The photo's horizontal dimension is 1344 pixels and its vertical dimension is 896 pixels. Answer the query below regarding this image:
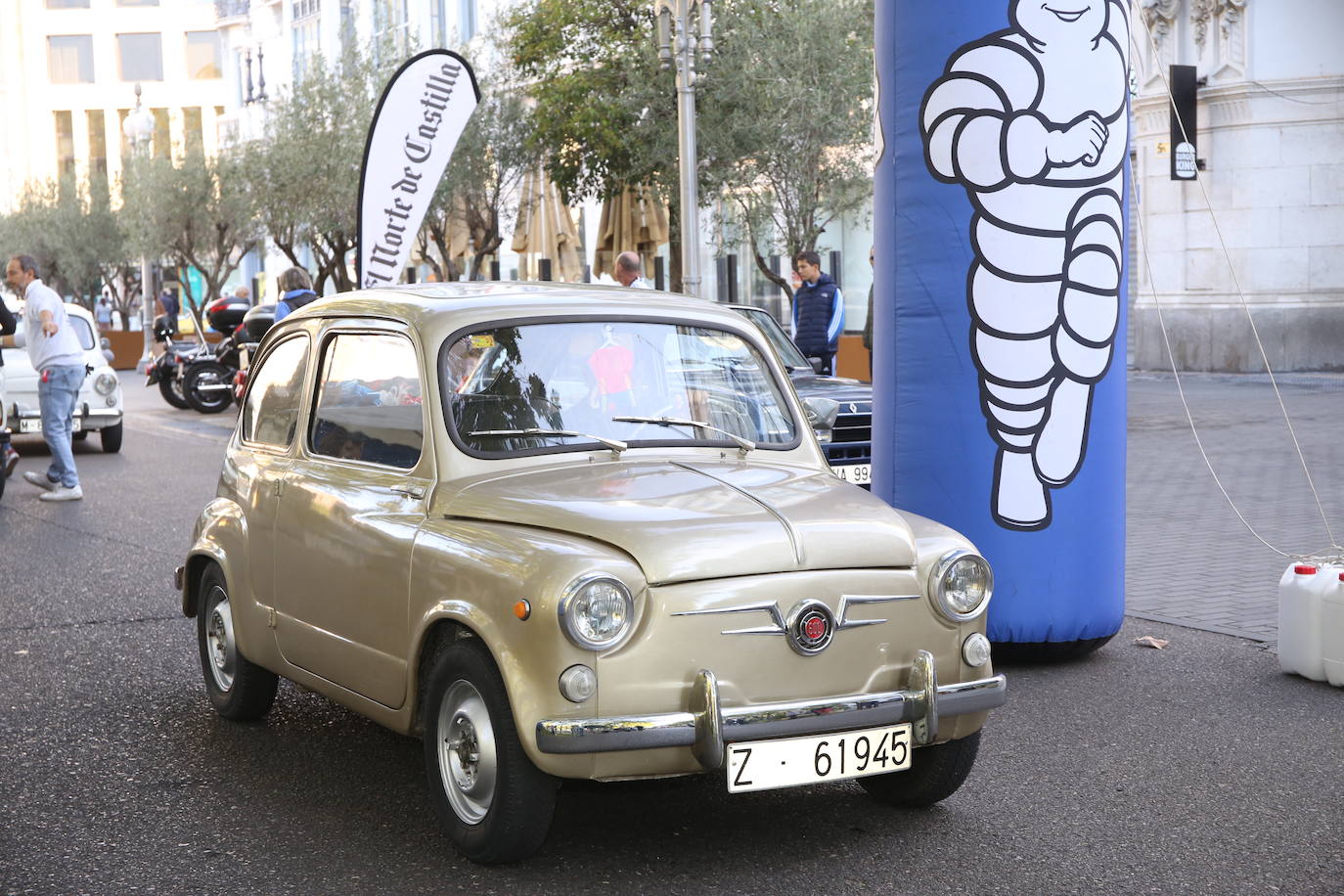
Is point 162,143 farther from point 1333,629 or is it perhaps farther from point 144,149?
point 1333,629

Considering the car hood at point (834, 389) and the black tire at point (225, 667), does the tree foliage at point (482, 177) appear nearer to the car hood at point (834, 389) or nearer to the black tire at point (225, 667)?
the car hood at point (834, 389)

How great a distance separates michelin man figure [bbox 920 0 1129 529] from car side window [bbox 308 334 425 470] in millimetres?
2648

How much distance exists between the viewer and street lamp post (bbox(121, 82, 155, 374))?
3978 centimetres

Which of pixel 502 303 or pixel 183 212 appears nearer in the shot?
pixel 502 303

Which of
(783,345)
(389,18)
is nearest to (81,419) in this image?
(783,345)

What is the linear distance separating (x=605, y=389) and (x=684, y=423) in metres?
0.27

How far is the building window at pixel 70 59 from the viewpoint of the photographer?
94750mm

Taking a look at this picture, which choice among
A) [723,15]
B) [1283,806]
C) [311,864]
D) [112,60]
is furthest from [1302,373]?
[112,60]

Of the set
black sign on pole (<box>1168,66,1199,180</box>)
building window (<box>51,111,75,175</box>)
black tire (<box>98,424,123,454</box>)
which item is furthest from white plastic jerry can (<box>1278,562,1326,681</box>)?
building window (<box>51,111,75,175</box>)

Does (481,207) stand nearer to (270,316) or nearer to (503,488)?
(270,316)

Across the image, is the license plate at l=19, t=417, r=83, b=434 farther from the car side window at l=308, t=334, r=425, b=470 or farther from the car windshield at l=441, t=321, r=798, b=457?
the car windshield at l=441, t=321, r=798, b=457

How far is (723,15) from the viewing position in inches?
947

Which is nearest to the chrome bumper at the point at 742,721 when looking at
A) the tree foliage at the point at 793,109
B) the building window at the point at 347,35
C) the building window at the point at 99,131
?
the tree foliage at the point at 793,109

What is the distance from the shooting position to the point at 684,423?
5379 millimetres
